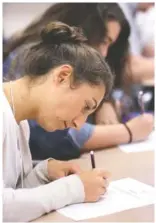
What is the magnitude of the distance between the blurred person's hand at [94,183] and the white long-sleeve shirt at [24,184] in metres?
0.02

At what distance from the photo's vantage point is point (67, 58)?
883mm

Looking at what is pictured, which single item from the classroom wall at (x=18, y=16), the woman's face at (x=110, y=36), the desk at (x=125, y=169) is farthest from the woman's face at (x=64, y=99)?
the classroom wall at (x=18, y=16)

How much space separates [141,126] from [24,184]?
62cm

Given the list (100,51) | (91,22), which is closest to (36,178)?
(100,51)

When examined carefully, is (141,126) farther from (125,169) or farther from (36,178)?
(36,178)

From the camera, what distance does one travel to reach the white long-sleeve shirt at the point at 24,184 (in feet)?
2.52

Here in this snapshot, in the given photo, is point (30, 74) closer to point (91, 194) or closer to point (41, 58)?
point (41, 58)

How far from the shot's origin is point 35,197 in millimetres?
781

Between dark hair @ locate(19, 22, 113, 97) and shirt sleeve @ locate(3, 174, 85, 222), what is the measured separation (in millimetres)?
252

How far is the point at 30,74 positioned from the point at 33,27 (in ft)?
2.40

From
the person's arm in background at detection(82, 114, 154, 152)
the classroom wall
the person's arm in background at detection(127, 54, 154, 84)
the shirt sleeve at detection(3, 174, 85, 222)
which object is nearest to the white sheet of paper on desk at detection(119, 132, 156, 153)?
the person's arm in background at detection(82, 114, 154, 152)

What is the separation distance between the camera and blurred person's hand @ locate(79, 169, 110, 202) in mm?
840

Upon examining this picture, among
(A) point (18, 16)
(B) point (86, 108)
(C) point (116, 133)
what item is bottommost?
(C) point (116, 133)

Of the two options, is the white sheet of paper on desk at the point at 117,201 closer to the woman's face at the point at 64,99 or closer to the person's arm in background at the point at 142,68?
the woman's face at the point at 64,99
